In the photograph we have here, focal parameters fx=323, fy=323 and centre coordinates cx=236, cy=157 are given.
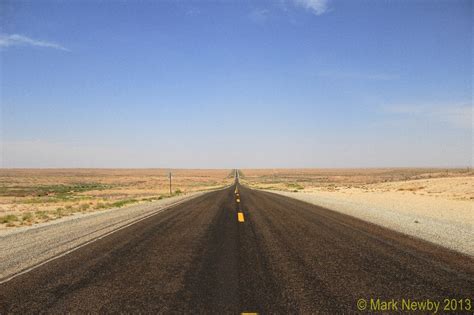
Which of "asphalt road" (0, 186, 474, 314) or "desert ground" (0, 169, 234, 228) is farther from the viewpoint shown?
"desert ground" (0, 169, 234, 228)

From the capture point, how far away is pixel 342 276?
5211mm

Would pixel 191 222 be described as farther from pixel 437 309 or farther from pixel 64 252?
pixel 437 309

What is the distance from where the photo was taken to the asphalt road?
13.7ft

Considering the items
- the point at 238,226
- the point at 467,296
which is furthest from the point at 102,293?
the point at 238,226

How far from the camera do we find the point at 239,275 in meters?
5.20

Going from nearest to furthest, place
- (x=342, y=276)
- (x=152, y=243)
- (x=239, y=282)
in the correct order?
(x=239, y=282)
(x=342, y=276)
(x=152, y=243)

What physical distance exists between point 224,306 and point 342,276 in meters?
2.22

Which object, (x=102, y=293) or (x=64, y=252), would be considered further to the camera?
(x=64, y=252)

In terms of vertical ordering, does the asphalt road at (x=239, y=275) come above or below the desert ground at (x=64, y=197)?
above

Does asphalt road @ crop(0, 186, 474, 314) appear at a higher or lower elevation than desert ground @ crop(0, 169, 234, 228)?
higher

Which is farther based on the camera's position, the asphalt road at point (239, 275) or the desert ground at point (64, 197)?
the desert ground at point (64, 197)

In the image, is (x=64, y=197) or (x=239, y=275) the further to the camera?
(x=64, y=197)

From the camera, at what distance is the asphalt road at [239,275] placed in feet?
13.7

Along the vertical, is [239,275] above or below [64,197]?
above
